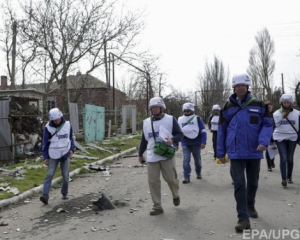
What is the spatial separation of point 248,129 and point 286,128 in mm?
3105

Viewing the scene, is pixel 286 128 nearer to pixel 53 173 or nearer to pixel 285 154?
pixel 285 154

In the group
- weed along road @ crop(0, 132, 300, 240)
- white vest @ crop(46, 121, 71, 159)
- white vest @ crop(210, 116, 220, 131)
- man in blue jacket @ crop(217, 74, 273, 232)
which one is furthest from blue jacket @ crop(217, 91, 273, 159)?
white vest @ crop(210, 116, 220, 131)

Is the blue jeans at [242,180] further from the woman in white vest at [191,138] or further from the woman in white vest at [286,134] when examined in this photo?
the woman in white vest at [191,138]

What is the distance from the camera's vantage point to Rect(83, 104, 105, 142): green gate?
62.5ft

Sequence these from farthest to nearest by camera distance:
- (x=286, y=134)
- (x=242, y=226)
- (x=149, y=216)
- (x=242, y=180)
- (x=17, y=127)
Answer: (x=17, y=127)
(x=286, y=134)
(x=149, y=216)
(x=242, y=180)
(x=242, y=226)

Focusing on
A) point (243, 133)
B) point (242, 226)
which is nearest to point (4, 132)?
point (243, 133)

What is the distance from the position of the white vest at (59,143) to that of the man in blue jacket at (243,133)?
11.6 feet

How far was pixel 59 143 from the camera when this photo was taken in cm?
730

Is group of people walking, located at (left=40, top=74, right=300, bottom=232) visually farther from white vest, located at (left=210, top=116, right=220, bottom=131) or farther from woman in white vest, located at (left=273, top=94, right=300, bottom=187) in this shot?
white vest, located at (left=210, top=116, right=220, bottom=131)

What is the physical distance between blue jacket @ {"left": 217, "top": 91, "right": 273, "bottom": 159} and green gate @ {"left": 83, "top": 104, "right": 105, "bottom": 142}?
14.2 meters

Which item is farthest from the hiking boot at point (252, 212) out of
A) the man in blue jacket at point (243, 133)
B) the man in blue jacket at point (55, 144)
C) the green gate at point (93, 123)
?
the green gate at point (93, 123)

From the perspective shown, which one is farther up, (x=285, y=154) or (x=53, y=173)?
(x=285, y=154)

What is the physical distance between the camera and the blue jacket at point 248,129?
5000 mm

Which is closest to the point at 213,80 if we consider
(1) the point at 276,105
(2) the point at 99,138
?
(1) the point at 276,105
